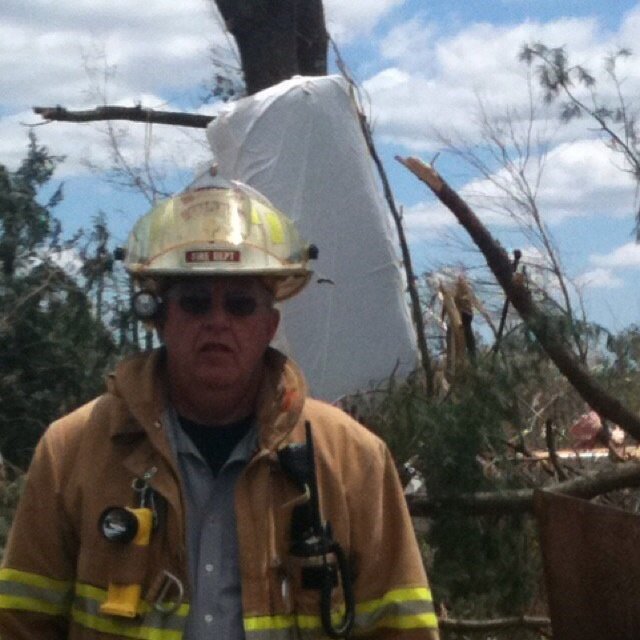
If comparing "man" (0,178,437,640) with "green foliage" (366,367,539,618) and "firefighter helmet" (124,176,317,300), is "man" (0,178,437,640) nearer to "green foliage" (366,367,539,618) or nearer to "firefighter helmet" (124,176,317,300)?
"firefighter helmet" (124,176,317,300)

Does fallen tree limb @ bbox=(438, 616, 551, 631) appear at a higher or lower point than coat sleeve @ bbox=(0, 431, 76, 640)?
lower

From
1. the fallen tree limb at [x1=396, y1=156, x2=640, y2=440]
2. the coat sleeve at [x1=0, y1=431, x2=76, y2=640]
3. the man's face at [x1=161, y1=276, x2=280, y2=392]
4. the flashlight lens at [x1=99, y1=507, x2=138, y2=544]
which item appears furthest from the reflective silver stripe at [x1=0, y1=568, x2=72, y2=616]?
the fallen tree limb at [x1=396, y1=156, x2=640, y2=440]

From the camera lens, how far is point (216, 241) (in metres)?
2.44

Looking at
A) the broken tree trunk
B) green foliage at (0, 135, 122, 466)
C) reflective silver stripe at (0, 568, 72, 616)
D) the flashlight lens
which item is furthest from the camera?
the broken tree trunk

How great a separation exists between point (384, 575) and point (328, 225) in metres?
2.38

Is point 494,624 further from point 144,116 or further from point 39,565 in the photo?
point 144,116

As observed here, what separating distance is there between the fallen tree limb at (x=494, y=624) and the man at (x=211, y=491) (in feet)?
6.22

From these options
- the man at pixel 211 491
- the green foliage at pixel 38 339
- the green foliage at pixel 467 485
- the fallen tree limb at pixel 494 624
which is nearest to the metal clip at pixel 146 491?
the man at pixel 211 491

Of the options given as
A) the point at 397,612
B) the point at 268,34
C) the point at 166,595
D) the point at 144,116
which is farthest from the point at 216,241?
the point at 144,116

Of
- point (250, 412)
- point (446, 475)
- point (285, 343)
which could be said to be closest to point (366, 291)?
point (285, 343)

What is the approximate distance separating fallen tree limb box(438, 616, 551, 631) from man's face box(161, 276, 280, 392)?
6.90ft

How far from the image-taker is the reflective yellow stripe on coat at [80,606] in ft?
7.69

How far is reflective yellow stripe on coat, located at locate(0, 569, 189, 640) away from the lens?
2.34 m

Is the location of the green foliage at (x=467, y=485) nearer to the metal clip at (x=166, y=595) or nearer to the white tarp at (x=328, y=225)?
the white tarp at (x=328, y=225)
